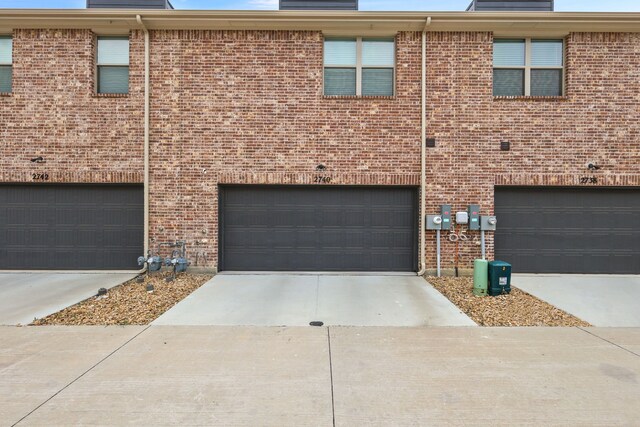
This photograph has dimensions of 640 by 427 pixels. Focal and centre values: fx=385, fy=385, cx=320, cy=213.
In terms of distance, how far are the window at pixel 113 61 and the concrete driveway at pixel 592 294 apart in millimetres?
9917

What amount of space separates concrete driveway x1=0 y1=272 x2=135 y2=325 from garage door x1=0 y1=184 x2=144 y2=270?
0.46 metres

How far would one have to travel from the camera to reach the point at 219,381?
3.74 m

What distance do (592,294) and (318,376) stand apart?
6.16 m

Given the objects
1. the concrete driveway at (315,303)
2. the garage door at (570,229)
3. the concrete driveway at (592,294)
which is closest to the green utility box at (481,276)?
the concrete driveway at (315,303)

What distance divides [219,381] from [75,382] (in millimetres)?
1374

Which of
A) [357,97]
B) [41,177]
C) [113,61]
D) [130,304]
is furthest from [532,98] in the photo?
[41,177]

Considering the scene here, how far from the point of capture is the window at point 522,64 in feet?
29.3

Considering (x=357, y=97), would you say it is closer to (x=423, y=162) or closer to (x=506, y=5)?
(x=423, y=162)

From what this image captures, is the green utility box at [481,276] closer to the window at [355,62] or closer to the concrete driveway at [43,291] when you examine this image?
the window at [355,62]

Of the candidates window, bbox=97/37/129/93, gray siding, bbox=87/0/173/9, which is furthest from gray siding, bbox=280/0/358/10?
window, bbox=97/37/129/93

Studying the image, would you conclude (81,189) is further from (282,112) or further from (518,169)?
(518,169)

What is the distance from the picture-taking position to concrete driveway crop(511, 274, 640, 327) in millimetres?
5948

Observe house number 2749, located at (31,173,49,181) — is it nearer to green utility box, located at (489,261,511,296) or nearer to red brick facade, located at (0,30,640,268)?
red brick facade, located at (0,30,640,268)

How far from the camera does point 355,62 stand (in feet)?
29.5
